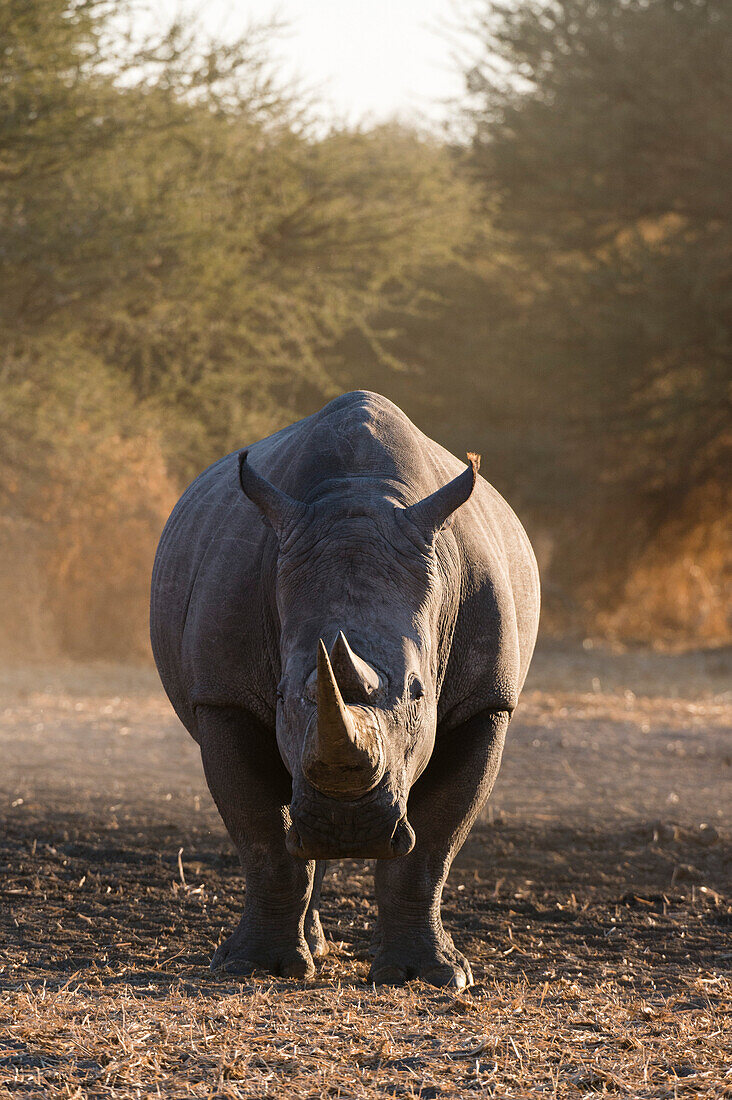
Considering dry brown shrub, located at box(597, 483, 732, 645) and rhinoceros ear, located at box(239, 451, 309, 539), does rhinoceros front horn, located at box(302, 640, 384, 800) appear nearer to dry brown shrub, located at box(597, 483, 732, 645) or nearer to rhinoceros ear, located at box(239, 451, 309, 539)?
rhinoceros ear, located at box(239, 451, 309, 539)

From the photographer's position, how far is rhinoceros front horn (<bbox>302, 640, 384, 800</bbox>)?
3.16 m

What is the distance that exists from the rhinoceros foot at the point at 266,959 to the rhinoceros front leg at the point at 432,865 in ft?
0.75

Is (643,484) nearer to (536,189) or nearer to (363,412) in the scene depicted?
(536,189)

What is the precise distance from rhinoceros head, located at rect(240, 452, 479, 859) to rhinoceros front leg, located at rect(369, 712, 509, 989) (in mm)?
384

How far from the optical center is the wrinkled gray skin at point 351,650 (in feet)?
11.8

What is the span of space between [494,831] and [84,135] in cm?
914

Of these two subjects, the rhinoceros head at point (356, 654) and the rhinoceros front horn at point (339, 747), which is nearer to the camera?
the rhinoceros front horn at point (339, 747)

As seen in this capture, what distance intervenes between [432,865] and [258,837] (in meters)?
0.55

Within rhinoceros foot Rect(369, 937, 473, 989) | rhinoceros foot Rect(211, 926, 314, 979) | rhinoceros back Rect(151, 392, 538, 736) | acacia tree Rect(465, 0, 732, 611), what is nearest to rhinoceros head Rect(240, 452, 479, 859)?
rhinoceros back Rect(151, 392, 538, 736)

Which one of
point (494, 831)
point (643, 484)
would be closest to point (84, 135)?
point (643, 484)

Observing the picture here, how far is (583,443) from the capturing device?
17.7 meters

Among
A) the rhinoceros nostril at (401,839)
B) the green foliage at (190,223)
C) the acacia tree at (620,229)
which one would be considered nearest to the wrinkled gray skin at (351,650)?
the rhinoceros nostril at (401,839)

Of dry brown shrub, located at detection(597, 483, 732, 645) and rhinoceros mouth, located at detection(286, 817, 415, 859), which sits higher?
rhinoceros mouth, located at detection(286, 817, 415, 859)

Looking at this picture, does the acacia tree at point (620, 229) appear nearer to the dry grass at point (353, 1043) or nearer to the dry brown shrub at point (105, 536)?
the dry brown shrub at point (105, 536)
